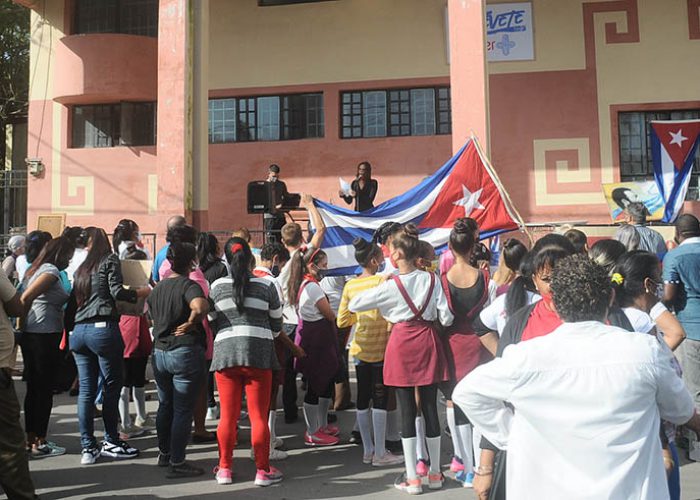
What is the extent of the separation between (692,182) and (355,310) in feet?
35.5

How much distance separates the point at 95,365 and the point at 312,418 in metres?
1.95

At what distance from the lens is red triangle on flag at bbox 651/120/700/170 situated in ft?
35.3

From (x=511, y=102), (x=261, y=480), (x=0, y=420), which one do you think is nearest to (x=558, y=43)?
(x=511, y=102)

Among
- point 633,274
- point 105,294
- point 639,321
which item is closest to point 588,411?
point 639,321

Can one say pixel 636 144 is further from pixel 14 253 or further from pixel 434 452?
pixel 14 253

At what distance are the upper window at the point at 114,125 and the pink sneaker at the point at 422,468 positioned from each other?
1147 cm

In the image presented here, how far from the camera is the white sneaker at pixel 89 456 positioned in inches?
219

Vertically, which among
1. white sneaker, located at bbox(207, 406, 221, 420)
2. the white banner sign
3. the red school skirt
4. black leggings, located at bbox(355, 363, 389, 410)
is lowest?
white sneaker, located at bbox(207, 406, 221, 420)

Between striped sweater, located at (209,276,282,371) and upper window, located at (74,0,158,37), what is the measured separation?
449 inches

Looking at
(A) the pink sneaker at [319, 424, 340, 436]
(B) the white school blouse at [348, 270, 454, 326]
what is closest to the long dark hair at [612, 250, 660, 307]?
(B) the white school blouse at [348, 270, 454, 326]

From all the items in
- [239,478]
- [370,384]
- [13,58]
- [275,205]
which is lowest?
[239,478]

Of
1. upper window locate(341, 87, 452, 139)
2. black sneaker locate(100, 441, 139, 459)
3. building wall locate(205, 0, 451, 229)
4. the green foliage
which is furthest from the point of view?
the green foliage

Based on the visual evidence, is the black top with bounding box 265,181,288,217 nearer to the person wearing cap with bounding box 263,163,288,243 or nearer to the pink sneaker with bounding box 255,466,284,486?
the person wearing cap with bounding box 263,163,288,243

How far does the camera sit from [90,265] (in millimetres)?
5664
